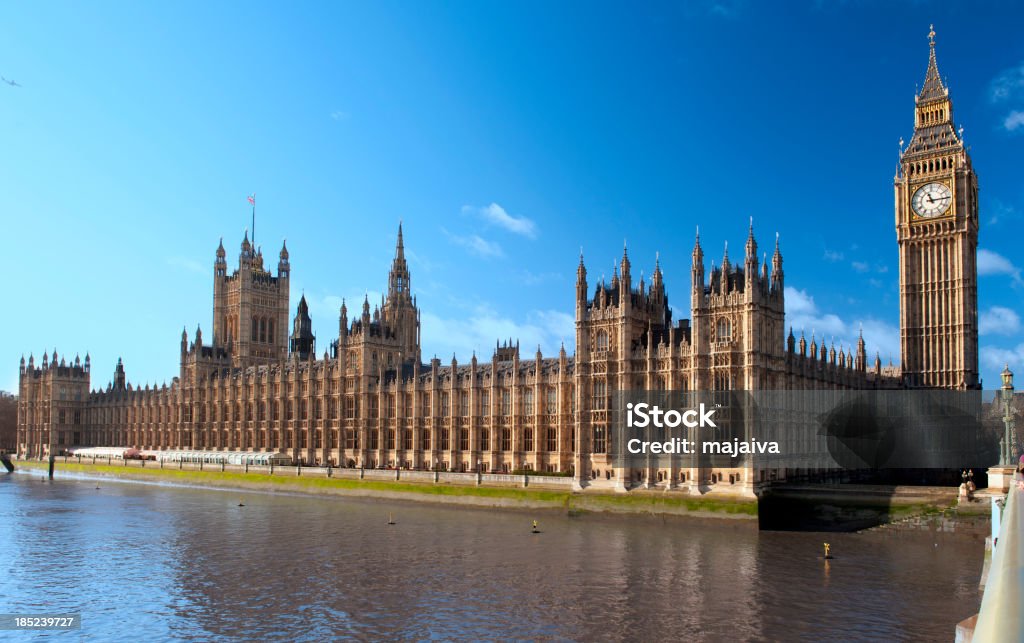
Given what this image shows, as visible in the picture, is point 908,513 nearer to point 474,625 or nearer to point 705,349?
point 705,349

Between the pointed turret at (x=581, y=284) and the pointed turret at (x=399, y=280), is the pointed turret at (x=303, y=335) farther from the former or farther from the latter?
the pointed turret at (x=581, y=284)

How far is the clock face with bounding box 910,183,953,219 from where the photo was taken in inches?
4124

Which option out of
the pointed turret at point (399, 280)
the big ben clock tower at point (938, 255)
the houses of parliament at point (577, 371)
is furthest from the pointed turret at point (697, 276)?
the pointed turret at point (399, 280)

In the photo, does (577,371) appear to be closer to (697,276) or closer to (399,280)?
(697,276)

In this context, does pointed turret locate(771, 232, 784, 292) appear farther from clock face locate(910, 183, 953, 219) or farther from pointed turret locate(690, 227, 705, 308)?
clock face locate(910, 183, 953, 219)

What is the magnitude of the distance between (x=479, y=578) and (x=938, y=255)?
79.7m

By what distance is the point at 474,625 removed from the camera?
3866cm

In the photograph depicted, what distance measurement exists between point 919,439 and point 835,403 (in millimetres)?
17870

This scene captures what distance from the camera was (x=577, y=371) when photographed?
83.5 meters

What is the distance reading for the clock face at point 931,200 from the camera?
344ft

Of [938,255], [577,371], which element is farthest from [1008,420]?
[938,255]

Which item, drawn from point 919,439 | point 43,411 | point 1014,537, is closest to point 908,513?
point 919,439

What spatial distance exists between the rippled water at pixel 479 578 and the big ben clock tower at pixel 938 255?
47.8 metres

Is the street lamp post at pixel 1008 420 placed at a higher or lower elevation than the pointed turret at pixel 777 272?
lower
